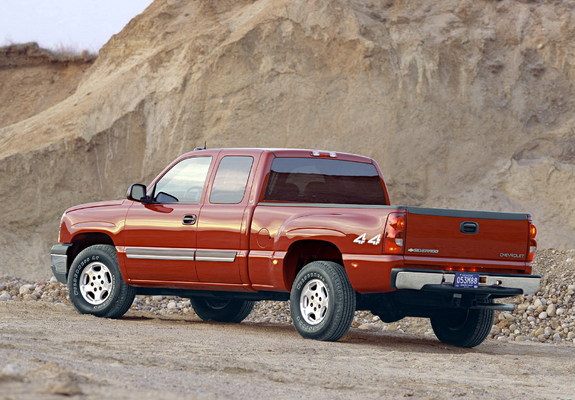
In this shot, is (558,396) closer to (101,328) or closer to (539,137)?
(101,328)

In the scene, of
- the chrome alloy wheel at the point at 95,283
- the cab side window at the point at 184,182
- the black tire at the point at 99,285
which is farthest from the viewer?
the chrome alloy wheel at the point at 95,283

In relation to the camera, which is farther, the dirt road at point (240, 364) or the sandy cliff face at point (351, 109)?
the sandy cliff face at point (351, 109)

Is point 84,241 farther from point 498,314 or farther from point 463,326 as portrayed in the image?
point 498,314

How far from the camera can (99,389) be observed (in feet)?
20.3

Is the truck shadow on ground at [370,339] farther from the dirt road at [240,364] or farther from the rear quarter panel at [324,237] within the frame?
the rear quarter panel at [324,237]

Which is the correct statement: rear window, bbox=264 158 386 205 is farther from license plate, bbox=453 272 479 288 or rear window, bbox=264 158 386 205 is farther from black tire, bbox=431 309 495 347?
license plate, bbox=453 272 479 288

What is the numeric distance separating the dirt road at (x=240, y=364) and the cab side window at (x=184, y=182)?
4.66 feet

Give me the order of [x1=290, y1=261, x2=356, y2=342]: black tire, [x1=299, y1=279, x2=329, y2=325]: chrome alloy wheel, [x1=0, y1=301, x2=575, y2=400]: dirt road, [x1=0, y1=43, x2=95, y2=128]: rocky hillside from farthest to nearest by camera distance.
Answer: [x1=0, y1=43, x2=95, y2=128]: rocky hillside, [x1=299, y1=279, x2=329, y2=325]: chrome alloy wheel, [x1=290, y1=261, x2=356, y2=342]: black tire, [x1=0, y1=301, x2=575, y2=400]: dirt road

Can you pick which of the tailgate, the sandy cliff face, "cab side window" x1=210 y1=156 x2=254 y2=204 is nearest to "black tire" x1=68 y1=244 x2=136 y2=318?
"cab side window" x1=210 y1=156 x2=254 y2=204

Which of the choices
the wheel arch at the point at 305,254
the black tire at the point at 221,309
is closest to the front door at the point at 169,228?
the wheel arch at the point at 305,254

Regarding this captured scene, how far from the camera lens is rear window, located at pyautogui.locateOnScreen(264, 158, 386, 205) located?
11.5m

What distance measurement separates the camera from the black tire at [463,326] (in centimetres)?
1166

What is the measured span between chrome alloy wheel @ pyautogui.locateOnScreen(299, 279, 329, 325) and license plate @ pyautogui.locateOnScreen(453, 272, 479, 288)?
127 centimetres

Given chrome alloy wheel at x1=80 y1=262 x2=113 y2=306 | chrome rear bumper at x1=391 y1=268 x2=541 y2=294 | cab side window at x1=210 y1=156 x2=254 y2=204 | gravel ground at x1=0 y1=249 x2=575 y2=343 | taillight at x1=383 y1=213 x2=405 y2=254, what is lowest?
gravel ground at x1=0 y1=249 x2=575 y2=343
